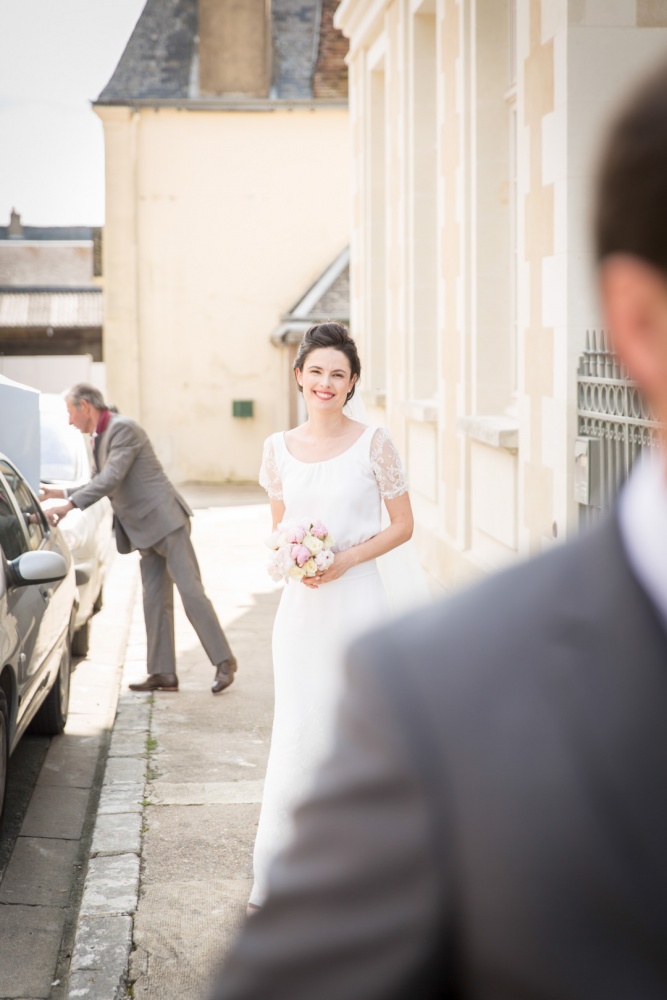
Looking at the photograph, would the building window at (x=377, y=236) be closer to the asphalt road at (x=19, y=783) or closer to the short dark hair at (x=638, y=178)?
the asphalt road at (x=19, y=783)

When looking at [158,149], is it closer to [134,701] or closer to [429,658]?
[134,701]

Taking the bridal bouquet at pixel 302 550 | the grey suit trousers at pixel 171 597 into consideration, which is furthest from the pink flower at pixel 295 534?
the grey suit trousers at pixel 171 597

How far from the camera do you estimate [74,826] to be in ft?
19.1

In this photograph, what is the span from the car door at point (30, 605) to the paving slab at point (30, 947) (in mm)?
947

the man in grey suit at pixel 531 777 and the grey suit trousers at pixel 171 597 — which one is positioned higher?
the man in grey suit at pixel 531 777

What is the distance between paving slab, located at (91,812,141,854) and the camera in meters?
5.16

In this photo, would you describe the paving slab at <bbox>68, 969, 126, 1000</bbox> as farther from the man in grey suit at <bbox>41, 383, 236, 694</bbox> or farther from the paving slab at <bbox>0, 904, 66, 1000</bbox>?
the man in grey suit at <bbox>41, 383, 236, 694</bbox>

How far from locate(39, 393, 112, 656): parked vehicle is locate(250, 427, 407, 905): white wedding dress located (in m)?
4.18

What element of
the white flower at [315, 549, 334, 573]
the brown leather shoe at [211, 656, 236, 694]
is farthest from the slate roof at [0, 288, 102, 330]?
the white flower at [315, 549, 334, 573]

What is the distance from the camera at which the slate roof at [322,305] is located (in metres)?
22.5

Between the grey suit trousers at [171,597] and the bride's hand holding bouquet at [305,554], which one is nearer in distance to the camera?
the bride's hand holding bouquet at [305,554]

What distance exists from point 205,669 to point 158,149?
1648 centimetres

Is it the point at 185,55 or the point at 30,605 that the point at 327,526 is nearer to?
the point at 30,605

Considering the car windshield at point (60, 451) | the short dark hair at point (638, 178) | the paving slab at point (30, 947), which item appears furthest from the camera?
the car windshield at point (60, 451)
